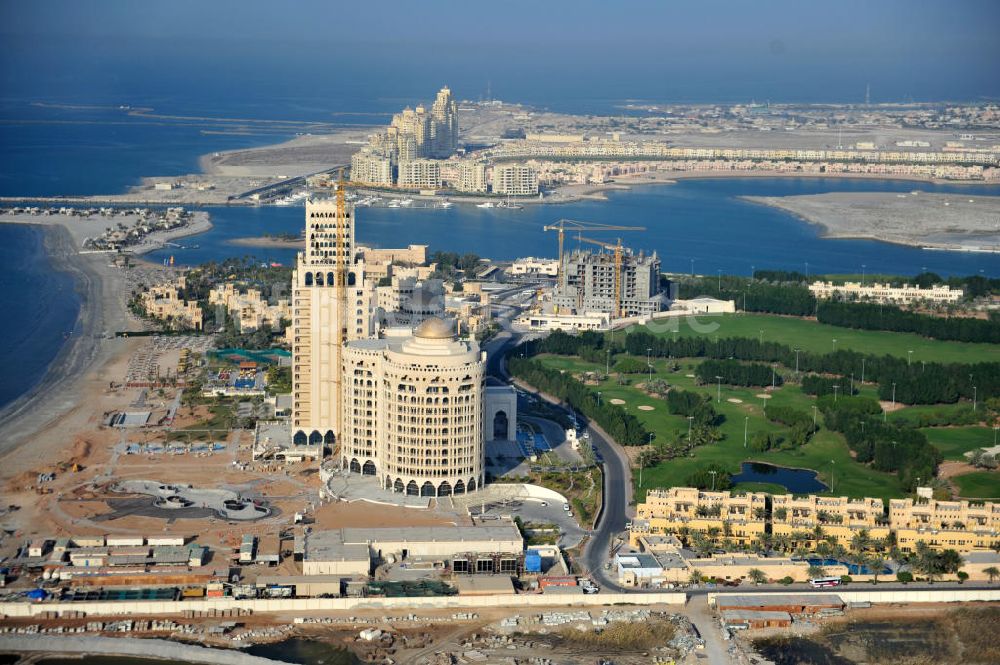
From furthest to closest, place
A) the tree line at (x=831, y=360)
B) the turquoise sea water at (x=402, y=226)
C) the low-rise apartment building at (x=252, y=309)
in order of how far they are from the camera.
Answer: the turquoise sea water at (x=402, y=226), the low-rise apartment building at (x=252, y=309), the tree line at (x=831, y=360)

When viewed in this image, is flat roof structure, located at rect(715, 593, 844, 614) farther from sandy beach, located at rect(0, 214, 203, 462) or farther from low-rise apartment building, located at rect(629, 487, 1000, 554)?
sandy beach, located at rect(0, 214, 203, 462)

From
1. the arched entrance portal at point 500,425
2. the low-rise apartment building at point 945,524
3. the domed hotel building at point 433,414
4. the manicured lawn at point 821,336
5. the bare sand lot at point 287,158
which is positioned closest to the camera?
the low-rise apartment building at point 945,524

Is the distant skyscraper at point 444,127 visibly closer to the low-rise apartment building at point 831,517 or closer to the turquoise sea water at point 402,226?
the turquoise sea water at point 402,226

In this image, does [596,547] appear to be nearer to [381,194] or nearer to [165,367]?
[165,367]

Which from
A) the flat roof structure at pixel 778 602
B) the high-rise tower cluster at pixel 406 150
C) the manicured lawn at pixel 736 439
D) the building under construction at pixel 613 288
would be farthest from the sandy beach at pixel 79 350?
the high-rise tower cluster at pixel 406 150

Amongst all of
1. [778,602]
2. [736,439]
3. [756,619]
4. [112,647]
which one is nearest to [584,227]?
[736,439]

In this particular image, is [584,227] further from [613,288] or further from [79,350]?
[79,350]
